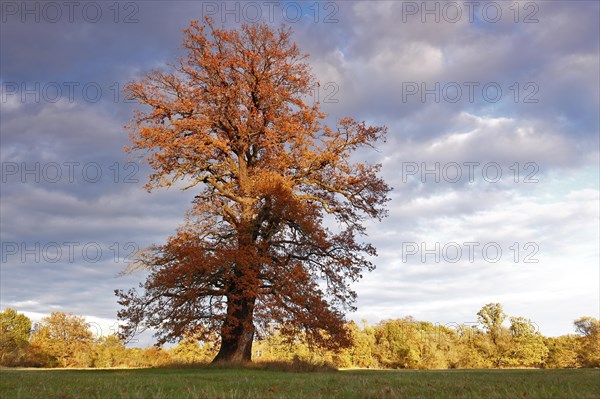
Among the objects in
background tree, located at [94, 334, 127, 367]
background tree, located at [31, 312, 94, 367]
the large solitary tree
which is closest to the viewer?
the large solitary tree

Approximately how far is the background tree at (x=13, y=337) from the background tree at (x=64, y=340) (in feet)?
5.61

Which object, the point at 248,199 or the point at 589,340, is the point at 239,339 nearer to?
the point at 248,199

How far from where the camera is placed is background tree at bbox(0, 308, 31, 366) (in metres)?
54.0

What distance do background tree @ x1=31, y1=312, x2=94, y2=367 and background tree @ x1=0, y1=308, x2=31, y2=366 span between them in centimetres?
171

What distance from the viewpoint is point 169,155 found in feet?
93.5

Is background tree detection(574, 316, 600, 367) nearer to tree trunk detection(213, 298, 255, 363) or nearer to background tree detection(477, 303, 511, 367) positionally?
background tree detection(477, 303, 511, 367)

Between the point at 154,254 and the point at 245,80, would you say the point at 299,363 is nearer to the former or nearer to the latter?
the point at 154,254

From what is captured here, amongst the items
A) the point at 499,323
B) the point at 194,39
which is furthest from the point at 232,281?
the point at 499,323

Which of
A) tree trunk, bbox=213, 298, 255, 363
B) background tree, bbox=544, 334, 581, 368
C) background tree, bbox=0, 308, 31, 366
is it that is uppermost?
tree trunk, bbox=213, 298, 255, 363

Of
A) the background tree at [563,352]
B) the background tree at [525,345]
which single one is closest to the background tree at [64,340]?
the background tree at [525,345]

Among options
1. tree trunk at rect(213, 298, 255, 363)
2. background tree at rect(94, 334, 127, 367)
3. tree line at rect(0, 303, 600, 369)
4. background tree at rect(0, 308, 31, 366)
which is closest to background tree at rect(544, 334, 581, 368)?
tree line at rect(0, 303, 600, 369)

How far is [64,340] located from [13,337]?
622 centimetres

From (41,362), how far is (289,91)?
49216 millimetres

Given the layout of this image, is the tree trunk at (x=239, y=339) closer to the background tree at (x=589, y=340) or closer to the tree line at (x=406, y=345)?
the tree line at (x=406, y=345)
